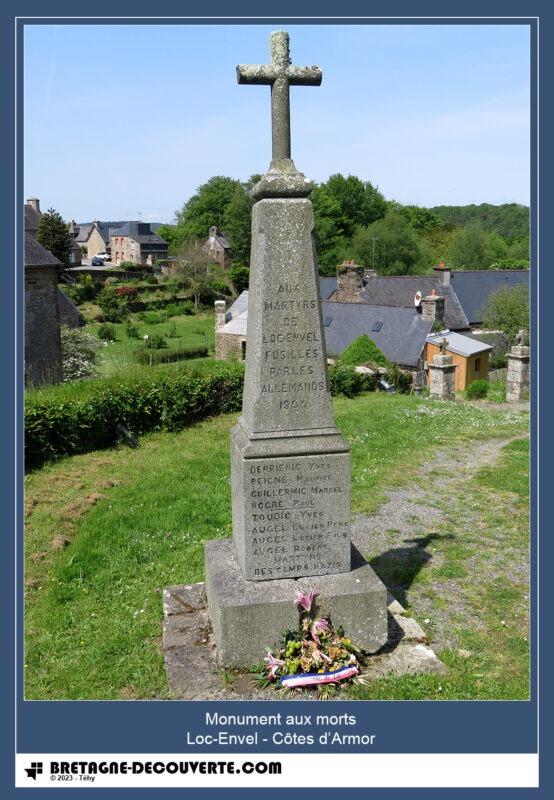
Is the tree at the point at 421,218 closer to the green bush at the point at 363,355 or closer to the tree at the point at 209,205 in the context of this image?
the tree at the point at 209,205

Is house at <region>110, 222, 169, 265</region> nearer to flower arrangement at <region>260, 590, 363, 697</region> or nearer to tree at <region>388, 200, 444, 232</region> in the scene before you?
tree at <region>388, 200, 444, 232</region>

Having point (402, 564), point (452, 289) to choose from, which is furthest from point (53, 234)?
point (402, 564)

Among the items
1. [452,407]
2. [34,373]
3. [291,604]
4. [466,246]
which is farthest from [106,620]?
[466,246]

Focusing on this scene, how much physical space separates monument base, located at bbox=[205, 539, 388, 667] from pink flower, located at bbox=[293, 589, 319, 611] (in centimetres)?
6

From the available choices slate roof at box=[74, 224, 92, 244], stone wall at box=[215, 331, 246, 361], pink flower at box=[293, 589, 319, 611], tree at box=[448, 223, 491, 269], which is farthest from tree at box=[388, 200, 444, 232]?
pink flower at box=[293, 589, 319, 611]

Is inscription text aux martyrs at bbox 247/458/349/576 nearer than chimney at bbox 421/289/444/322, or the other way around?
inscription text aux martyrs at bbox 247/458/349/576

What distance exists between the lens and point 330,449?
549cm

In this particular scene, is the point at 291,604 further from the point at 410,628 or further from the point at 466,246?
the point at 466,246

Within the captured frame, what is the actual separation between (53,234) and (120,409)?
4886cm

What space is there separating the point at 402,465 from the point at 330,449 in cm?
704

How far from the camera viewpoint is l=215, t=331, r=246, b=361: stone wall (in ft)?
117

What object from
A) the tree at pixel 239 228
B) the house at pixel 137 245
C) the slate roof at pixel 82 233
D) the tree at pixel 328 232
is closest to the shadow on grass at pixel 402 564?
the tree at pixel 328 232

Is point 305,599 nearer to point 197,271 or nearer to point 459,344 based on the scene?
point 459,344

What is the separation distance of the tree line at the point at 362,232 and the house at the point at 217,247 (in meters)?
1.14
